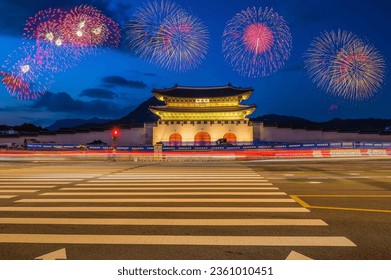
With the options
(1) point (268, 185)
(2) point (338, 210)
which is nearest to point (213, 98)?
(1) point (268, 185)

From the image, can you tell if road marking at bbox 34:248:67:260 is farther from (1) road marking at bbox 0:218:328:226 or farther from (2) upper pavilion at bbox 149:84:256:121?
(2) upper pavilion at bbox 149:84:256:121

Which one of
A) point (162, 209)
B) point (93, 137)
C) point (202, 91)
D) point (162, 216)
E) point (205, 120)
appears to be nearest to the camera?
point (162, 216)

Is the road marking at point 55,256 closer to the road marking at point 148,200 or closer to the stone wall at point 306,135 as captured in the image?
the road marking at point 148,200

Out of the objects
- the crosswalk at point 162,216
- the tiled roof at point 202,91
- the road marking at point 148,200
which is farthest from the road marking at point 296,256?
the tiled roof at point 202,91

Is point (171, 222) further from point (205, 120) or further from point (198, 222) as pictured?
point (205, 120)

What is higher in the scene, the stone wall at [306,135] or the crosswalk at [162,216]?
the stone wall at [306,135]

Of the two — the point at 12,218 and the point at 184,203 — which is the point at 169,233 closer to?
the point at 184,203

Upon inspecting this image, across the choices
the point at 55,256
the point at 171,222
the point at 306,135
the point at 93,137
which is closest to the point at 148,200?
the point at 171,222
